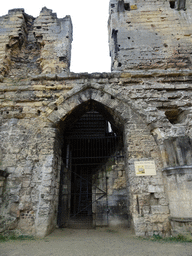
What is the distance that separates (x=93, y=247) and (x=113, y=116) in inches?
131

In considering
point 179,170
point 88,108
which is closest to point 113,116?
point 88,108

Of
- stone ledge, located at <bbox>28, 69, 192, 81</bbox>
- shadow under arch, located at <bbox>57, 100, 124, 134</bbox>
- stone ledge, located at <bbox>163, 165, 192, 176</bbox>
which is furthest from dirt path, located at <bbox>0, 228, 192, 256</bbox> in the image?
stone ledge, located at <bbox>28, 69, 192, 81</bbox>

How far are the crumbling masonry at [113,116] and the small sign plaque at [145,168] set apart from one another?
1.0 inches

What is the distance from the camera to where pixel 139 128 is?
4828 millimetres

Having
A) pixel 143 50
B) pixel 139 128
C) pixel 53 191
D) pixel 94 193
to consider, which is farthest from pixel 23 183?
pixel 143 50

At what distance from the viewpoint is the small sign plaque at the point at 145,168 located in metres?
4.38

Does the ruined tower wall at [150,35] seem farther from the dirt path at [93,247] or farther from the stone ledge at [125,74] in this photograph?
the dirt path at [93,247]

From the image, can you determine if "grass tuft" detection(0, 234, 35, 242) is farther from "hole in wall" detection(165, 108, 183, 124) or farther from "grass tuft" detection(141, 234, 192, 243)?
"hole in wall" detection(165, 108, 183, 124)

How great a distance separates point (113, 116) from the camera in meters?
5.38

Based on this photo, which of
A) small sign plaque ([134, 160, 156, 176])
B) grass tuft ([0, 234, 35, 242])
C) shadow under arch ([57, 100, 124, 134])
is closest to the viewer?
grass tuft ([0, 234, 35, 242])

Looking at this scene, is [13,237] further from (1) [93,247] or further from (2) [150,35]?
(2) [150,35]

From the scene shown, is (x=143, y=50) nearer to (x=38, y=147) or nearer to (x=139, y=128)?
(x=139, y=128)

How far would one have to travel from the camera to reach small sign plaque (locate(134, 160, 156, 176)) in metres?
4.38

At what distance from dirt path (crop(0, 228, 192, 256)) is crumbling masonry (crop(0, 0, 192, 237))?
0.40m
